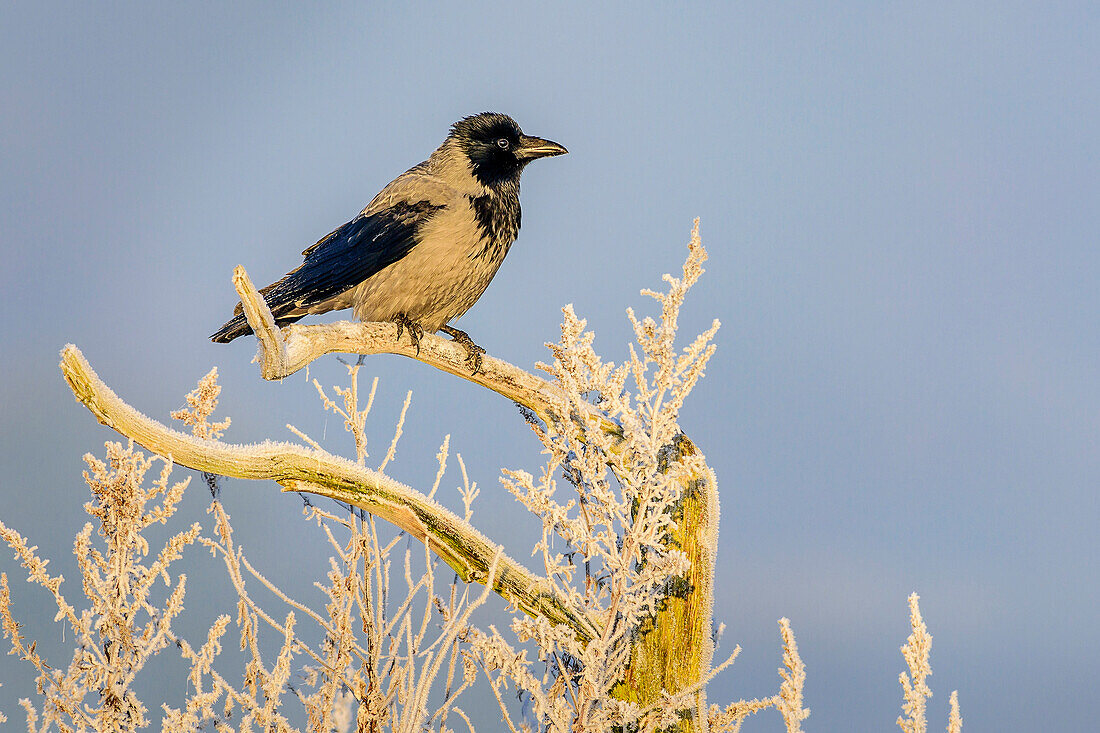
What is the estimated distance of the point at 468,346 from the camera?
198 inches

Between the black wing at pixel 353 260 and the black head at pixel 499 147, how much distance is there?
54 cm

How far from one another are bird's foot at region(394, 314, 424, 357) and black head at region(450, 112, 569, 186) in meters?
1.11

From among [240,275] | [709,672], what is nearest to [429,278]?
[240,275]

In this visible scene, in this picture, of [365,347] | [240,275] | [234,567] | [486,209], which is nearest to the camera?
[240,275]

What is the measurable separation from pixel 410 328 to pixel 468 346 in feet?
1.17

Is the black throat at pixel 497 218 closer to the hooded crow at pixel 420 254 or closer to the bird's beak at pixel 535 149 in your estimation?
the hooded crow at pixel 420 254

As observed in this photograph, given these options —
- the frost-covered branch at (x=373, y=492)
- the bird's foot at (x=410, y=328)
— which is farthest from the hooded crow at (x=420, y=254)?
the frost-covered branch at (x=373, y=492)

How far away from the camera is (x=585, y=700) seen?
3.49 m

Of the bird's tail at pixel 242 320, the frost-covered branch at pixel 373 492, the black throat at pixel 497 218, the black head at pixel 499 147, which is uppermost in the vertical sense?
the black head at pixel 499 147

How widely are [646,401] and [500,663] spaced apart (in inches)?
51.0

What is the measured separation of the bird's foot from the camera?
16.2ft

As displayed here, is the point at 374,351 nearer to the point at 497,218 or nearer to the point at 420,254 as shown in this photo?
the point at 420,254

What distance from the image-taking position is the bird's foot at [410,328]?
16.2 feet

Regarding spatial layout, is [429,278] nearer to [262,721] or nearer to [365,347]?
[365,347]
